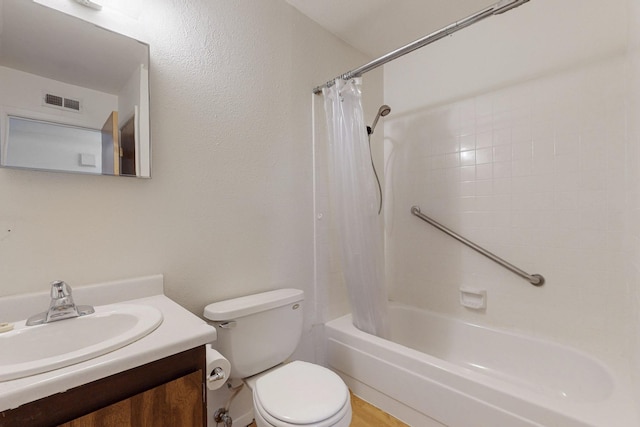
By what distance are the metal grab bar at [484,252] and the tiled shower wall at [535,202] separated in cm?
4

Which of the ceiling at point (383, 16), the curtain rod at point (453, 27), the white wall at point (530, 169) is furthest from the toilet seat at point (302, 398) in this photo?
the ceiling at point (383, 16)

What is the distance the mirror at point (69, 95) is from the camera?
917 millimetres

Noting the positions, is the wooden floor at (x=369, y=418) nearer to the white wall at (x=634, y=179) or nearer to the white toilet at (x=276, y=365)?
the white toilet at (x=276, y=365)

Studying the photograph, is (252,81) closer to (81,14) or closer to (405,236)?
(81,14)

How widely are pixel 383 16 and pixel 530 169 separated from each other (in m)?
1.29

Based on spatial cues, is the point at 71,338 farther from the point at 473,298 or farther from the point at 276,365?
the point at 473,298

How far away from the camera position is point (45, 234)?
979mm

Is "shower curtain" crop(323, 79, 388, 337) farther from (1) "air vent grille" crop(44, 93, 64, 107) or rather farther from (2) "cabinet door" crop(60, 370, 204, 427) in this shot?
(1) "air vent grille" crop(44, 93, 64, 107)

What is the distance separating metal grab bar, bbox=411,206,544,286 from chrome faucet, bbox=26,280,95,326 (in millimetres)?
1972

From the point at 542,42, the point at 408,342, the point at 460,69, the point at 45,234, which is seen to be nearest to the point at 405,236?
the point at 408,342

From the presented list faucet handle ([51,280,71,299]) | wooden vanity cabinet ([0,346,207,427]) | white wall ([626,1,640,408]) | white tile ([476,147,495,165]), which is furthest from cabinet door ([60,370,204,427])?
white tile ([476,147,495,165])

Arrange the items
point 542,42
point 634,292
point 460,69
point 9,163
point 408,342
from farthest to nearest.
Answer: point 408,342 → point 460,69 → point 542,42 → point 634,292 → point 9,163

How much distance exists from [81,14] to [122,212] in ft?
2.40

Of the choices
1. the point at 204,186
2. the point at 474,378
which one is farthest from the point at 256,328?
the point at 474,378
